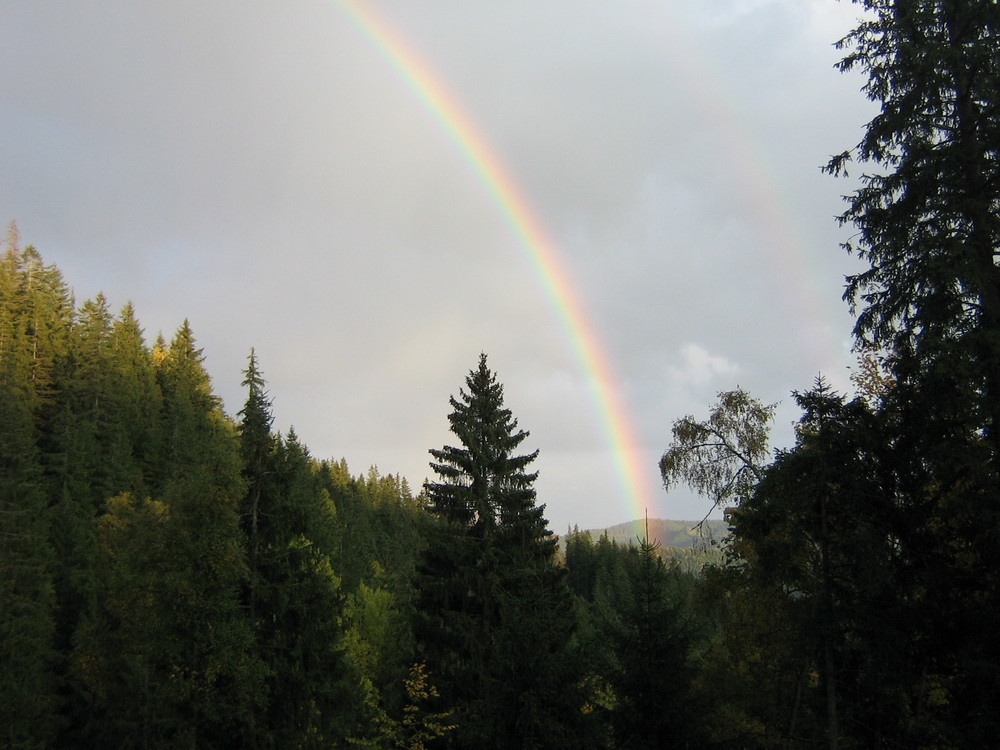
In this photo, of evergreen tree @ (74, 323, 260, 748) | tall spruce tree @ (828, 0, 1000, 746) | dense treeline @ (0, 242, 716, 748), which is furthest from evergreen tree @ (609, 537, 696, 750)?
evergreen tree @ (74, 323, 260, 748)

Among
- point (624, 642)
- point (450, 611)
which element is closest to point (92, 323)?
point (450, 611)

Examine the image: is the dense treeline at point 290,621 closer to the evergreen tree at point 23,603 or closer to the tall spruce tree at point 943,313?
the evergreen tree at point 23,603

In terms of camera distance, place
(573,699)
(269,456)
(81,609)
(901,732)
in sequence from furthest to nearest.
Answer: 1. (81,609)
2. (269,456)
3. (573,699)
4. (901,732)

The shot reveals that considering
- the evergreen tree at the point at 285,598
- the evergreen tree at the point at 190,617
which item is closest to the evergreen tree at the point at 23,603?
the evergreen tree at the point at 190,617

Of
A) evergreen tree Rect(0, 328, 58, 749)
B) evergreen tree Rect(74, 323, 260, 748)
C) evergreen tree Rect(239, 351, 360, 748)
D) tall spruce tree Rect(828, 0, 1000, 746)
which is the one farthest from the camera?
evergreen tree Rect(0, 328, 58, 749)

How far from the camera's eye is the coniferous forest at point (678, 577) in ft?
38.4

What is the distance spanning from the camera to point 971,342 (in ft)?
35.7

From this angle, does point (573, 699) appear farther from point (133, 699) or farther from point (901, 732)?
point (133, 699)

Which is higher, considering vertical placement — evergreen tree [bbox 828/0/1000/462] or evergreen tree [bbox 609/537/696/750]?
evergreen tree [bbox 828/0/1000/462]

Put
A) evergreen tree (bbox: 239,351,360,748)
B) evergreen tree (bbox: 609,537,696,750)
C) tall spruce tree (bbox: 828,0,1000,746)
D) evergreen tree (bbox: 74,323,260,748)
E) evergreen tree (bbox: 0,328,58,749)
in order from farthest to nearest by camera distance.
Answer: evergreen tree (bbox: 0,328,58,749)
evergreen tree (bbox: 239,351,360,748)
evergreen tree (bbox: 74,323,260,748)
evergreen tree (bbox: 609,537,696,750)
tall spruce tree (bbox: 828,0,1000,746)

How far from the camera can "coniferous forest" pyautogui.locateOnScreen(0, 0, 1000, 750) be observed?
1171 cm

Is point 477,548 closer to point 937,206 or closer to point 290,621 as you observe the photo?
point 290,621

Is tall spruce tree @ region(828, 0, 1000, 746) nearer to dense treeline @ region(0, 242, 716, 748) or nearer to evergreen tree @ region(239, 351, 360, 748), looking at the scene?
dense treeline @ region(0, 242, 716, 748)

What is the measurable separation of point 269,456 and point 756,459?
15820 mm
